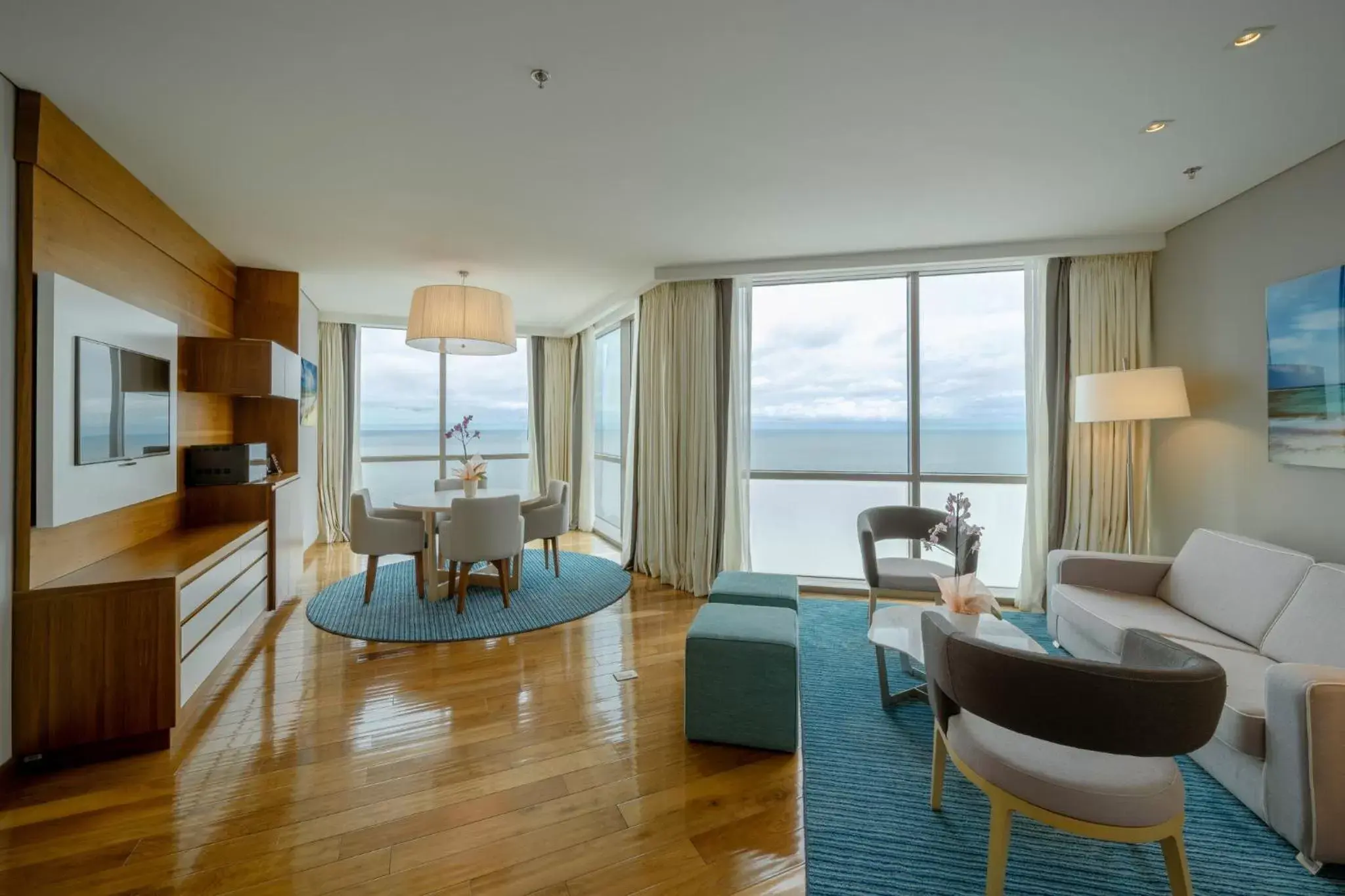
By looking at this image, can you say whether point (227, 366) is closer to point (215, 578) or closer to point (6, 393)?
point (215, 578)

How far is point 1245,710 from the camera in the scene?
1.92m

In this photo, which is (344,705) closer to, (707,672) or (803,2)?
(707,672)

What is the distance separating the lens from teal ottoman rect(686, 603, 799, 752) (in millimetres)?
2338

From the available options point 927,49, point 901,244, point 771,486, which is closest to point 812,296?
point 901,244

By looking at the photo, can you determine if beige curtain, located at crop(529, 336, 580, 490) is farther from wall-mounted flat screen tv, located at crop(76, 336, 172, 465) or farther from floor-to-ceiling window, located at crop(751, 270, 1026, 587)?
wall-mounted flat screen tv, located at crop(76, 336, 172, 465)

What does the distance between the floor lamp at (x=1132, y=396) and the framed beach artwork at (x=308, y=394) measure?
5792mm

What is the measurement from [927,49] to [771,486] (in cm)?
336

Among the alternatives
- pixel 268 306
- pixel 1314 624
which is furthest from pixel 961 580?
pixel 268 306

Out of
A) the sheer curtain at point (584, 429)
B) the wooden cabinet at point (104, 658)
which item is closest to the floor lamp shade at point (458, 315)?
the wooden cabinet at point (104, 658)

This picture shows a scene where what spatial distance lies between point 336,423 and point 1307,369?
7.94 m

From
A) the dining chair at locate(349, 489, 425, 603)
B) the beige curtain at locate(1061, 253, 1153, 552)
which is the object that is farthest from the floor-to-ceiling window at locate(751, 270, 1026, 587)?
the dining chair at locate(349, 489, 425, 603)

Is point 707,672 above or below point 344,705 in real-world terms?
above

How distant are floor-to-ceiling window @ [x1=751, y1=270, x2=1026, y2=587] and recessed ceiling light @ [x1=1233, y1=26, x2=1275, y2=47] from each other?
247cm

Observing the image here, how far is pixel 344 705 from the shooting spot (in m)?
2.72
